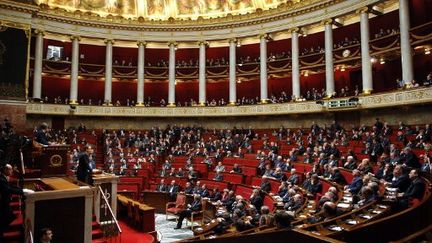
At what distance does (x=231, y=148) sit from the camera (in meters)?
19.2

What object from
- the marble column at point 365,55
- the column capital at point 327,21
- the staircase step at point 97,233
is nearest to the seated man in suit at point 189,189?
the staircase step at point 97,233

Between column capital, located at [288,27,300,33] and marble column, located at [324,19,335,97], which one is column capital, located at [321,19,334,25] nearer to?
marble column, located at [324,19,335,97]

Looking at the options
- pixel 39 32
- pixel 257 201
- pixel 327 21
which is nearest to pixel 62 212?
pixel 257 201

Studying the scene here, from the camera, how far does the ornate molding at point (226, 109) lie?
54.7 ft

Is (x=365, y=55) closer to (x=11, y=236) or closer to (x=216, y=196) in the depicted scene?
(x=216, y=196)

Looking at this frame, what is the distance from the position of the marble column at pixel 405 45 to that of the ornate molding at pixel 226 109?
122 centimetres

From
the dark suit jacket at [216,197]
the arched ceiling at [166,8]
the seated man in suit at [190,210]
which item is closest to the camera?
the seated man in suit at [190,210]

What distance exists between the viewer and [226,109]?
25.1 m

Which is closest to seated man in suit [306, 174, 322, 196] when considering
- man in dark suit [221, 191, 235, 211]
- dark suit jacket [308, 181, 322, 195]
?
dark suit jacket [308, 181, 322, 195]

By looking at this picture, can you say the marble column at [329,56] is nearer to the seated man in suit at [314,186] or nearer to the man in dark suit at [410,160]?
the man in dark suit at [410,160]

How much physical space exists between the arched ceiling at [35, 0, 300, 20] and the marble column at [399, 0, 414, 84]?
9.67 meters

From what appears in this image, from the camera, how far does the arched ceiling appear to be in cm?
2530

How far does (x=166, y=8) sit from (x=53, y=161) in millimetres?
21179

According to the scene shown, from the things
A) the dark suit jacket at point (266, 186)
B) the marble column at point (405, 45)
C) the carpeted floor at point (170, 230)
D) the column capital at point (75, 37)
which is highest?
the column capital at point (75, 37)
